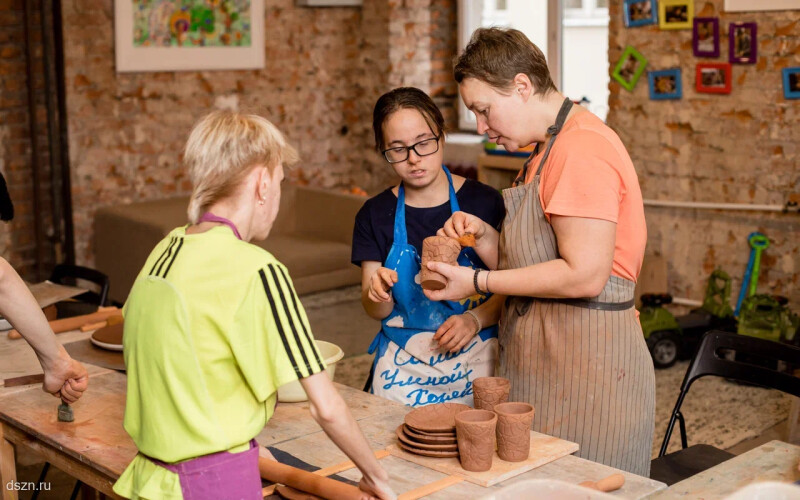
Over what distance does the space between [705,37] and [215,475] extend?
4902mm

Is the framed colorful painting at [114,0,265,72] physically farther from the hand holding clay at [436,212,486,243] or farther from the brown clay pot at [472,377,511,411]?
the brown clay pot at [472,377,511,411]

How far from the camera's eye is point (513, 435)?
83.5 inches

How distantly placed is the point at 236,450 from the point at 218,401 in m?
0.11

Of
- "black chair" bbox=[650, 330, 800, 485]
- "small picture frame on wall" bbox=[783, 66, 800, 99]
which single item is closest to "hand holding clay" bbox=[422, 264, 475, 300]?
"black chair" bbox=[650, 330, 800, 485]

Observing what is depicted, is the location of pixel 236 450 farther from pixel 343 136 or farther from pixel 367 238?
pixel 343 136

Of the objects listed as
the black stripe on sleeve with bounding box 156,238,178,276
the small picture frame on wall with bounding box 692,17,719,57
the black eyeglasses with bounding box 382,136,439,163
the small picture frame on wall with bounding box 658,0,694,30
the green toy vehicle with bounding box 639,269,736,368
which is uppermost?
the small picture frame on wall with bounding box 658,0,694,30

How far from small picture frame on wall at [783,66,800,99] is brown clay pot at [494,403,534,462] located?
4022 millimetres

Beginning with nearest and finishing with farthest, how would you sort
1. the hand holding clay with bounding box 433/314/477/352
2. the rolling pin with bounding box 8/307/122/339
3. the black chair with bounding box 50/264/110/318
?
the hand holding clay with bounding box 433/314/477/352
the rolling pin with bounding box 8/307/122/339
the black chair with bounding box 50/264/110/318

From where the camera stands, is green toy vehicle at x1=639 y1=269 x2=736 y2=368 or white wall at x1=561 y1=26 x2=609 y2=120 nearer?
green toy vehicle at x1=639 y1=269 x2=736 y2=368

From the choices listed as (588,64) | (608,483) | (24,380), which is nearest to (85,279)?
(24,380)

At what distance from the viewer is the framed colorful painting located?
682 cm

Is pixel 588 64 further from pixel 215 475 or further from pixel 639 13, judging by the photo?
pixel 215 475

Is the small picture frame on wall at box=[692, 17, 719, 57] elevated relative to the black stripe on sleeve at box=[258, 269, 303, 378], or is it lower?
elevated

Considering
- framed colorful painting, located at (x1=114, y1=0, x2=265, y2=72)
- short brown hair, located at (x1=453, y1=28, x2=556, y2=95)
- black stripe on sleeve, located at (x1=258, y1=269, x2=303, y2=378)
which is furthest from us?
framed colorful painting, located at (x1=114, y1=0, x2=265, y2=72)
